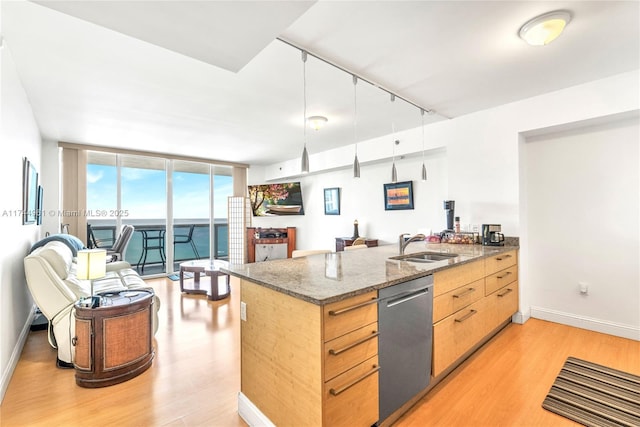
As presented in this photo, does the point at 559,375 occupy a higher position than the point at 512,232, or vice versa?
the point at 512,232

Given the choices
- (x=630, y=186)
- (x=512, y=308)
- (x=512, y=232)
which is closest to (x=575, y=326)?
(x=512, y=308)

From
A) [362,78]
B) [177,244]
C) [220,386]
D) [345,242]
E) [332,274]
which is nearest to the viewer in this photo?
[332,274]

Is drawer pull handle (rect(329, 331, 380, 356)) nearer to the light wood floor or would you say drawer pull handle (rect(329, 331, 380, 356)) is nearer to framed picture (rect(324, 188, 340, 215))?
the light wood floor

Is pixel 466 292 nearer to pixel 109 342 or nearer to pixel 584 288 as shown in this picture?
pixel 584 288

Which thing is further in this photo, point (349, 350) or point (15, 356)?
point (15, 356)

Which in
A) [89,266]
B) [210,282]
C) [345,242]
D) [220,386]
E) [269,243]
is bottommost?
[220,386]

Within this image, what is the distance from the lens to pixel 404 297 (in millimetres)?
1729

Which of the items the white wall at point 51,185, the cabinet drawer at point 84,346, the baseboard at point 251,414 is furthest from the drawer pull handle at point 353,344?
the white wall at point 51,185

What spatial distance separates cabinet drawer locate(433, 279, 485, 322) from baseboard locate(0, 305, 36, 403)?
2996mm

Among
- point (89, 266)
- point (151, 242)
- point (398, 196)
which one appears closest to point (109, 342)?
point (89, 266)

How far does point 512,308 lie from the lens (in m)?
3.15

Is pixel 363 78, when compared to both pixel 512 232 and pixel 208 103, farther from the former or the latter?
pixel 512 232

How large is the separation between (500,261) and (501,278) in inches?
6.6

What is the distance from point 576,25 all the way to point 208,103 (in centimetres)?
319
